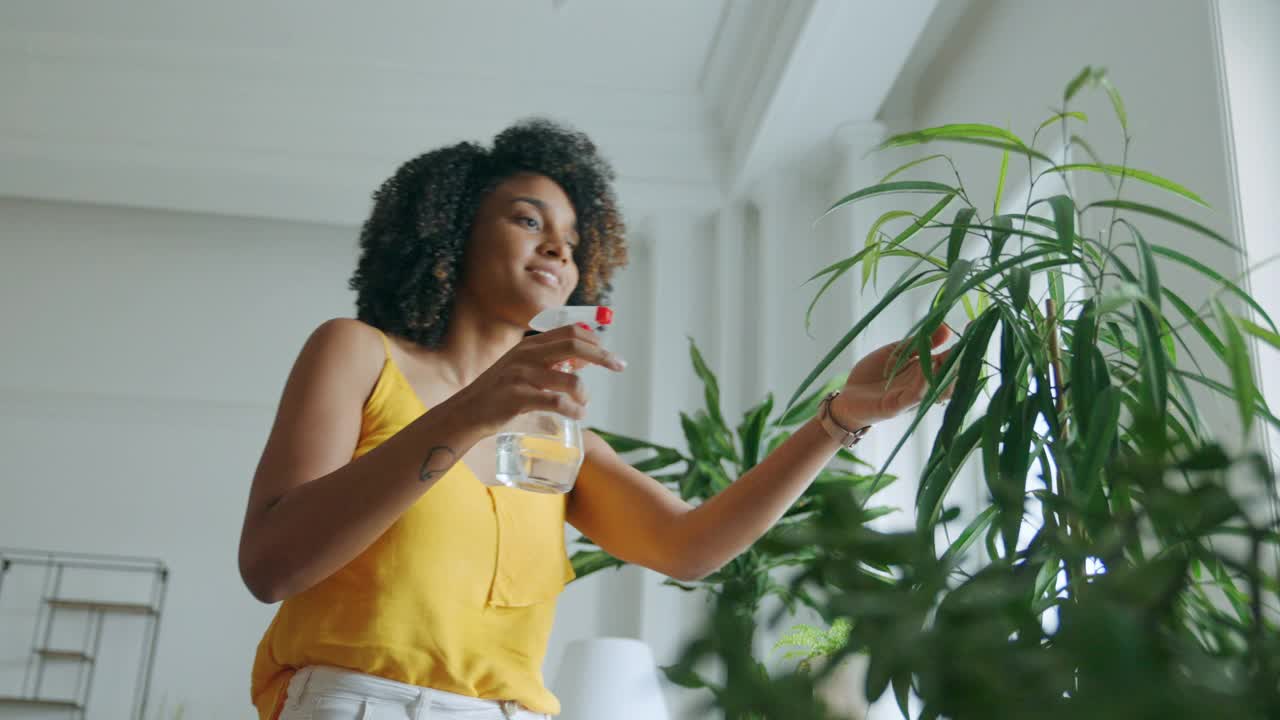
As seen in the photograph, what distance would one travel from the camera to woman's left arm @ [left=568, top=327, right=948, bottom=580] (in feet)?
4.51

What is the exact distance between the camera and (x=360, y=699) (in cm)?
137

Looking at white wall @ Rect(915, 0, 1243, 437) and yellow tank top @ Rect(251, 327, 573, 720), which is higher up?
white wall @ Rect(915, 0, 1243, 437)

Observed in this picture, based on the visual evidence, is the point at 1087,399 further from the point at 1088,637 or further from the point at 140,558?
the point at 140,558

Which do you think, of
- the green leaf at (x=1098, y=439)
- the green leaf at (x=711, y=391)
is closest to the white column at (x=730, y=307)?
the green leaf at (x=711, y=391)

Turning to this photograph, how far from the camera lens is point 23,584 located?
163 inches

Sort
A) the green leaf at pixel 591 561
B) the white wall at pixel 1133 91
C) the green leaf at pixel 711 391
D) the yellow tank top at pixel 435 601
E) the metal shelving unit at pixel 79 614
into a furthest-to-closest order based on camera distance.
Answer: the metal shelving unit at pixel 79 614 → the green leaf at pixel 711 391 → the green leaf at pixel 591 561 → the white wall at pixel 1133 91 → the yellow tank top at pixel 435 601

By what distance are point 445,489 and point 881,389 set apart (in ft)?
1.91

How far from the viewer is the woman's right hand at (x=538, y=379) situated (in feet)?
3.92

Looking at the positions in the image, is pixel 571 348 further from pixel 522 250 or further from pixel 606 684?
pixel 606 684

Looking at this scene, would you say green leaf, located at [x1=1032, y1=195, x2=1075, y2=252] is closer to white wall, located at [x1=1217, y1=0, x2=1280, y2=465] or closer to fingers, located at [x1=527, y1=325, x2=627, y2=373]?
fingers, located at [x1=527, y1=325, x2=627, y2=373]

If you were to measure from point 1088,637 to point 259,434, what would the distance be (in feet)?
14.0

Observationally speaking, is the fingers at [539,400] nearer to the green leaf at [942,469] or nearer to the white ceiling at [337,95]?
the green leaf at [942,469]

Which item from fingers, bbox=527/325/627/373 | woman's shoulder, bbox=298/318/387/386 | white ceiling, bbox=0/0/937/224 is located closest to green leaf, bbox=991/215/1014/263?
fingers, bbox=527/325/627/373

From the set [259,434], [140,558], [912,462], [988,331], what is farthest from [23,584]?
[988,331]
